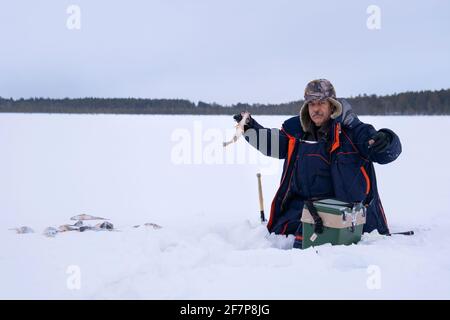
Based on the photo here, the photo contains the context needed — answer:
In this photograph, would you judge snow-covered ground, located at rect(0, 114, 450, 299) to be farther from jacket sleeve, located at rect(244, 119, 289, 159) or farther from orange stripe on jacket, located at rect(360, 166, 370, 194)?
jacket sleeve, located at rect(244, 119, 289, 159)

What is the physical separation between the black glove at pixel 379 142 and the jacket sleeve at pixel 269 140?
100 cm

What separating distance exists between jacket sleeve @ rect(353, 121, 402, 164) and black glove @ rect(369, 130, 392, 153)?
1.9 inches

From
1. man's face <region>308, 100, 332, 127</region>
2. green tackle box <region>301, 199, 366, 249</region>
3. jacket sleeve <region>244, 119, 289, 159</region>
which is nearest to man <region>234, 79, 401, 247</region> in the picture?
man's face <region>308, 100, 332, 127</region>

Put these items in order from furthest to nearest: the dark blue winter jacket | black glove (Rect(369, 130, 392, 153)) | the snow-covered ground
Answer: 1. the dark blue winter jacket
2. black glove (Rect(369, 130, 392, 153))
3. the snow-covered ground

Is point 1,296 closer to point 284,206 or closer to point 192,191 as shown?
point 284,206

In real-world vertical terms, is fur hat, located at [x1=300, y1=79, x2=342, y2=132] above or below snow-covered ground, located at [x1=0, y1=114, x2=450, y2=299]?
above

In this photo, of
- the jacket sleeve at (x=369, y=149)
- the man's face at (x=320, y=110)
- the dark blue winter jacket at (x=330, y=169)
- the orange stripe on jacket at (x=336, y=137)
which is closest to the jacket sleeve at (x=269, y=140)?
the dark blue winter jacket at (x=330, y=169)

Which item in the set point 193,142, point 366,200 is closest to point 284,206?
point 366,200

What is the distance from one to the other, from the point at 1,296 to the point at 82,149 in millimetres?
12177

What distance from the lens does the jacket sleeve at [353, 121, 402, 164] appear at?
12.8 ft

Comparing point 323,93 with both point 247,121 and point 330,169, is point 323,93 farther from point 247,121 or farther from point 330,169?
point 247,121

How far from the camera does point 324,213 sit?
375 cm

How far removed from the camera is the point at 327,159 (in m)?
4.24

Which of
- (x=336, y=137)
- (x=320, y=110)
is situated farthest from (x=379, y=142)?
(x=320, y=110)
